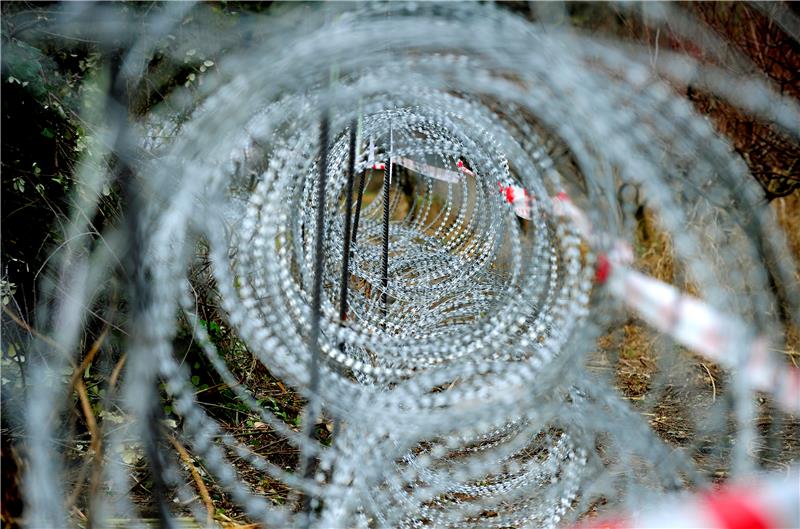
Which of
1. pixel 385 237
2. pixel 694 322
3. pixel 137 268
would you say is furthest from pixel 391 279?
pixel 137 268

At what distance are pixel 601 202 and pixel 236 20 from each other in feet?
14.7

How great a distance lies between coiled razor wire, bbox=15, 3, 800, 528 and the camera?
2.19m

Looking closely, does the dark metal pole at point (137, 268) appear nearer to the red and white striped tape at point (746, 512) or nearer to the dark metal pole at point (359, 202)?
the red and white striped tape at point (746, 512)

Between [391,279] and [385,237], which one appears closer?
[385,237]

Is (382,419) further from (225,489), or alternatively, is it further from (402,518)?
(225,489)

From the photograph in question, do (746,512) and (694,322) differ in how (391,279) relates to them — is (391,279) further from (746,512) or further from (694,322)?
(746,512)

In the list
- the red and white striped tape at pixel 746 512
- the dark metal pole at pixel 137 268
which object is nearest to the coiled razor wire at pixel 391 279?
the dark metal pole at pixel 137 268

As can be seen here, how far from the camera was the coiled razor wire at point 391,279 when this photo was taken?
7.19ft

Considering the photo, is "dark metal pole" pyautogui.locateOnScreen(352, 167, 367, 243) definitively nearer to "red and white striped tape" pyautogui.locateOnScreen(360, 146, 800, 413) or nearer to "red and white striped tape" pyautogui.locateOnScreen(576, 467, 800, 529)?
"red and white striped tape" pyautogui.locateOnScreen(360, 146, 800, 413)

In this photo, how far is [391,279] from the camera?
5664mm

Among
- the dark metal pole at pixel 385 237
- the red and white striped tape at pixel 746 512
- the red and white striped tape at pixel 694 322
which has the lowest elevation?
the red and white striped tape at pixel 746 512

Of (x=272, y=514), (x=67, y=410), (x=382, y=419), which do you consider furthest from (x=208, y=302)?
(x=382, y=419)

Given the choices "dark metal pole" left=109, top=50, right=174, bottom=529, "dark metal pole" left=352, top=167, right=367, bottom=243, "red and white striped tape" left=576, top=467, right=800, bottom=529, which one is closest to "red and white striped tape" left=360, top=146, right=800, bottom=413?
"red and white striped tape" left=576, top=467, right=800, bottom=529

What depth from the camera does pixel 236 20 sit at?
5.83 m
